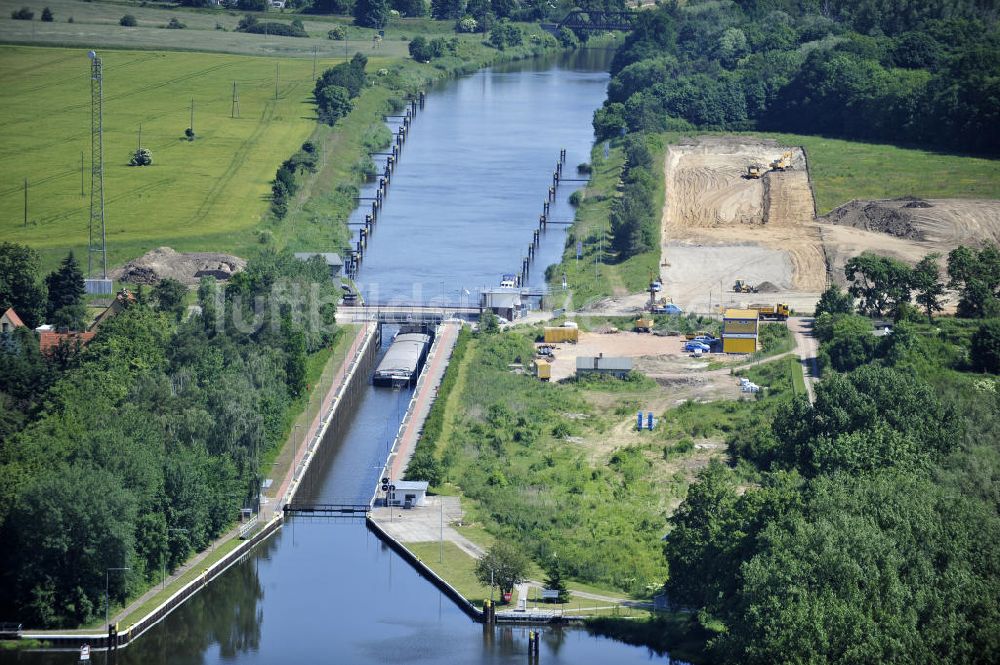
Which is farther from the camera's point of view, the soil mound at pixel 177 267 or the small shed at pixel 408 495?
the soil mound at pixel 177 267

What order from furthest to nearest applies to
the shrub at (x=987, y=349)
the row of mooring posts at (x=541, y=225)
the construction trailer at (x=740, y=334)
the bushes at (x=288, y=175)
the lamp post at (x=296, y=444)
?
the bushes at (x=288, y=175) < the row of mooring posts at (x=541, y=225) < the construction trailer at (x=740, y=334) < the shrub at (x=987, y=349) < the lamp post at (x=296, y=444)

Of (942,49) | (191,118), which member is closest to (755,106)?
(942,49)

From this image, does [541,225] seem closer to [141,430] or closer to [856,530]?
[141,430]

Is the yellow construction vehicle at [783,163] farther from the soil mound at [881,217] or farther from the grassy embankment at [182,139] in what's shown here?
the grassy embankment at [182,139]

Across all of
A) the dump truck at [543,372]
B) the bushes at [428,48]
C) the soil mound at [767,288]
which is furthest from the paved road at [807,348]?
the bushes at [428,48]

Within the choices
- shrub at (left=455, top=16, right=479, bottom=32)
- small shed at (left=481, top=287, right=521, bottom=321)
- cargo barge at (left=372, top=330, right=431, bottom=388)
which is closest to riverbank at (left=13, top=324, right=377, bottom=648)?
cargo barge at (left=372, top=330, right=431, bottom=388)
